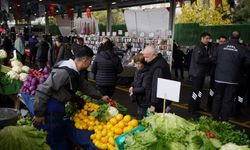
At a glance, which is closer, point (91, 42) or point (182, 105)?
point (182, 105)

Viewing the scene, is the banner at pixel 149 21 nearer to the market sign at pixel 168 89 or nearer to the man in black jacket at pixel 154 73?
the man in black jacket at pixel 154 73

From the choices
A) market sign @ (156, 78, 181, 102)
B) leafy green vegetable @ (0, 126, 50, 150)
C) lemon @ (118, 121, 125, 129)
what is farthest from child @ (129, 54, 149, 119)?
leafy green vegetable @ (0, 126, 50, 150)

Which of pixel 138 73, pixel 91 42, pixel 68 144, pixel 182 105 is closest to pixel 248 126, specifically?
pixel 182 105

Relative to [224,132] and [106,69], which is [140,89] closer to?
[106,69]

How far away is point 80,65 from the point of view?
4.06m

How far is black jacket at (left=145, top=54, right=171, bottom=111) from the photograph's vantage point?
445cm

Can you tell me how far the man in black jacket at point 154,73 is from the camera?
4461 millimetres

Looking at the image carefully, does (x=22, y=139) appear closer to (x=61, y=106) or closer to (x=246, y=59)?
(x=61, y=106)

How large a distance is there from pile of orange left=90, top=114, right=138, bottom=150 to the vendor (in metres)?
0.59

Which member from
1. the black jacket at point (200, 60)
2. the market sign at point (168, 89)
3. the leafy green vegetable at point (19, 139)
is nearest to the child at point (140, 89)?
the market sign at point (168, 89)

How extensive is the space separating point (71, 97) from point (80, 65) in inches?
18.3

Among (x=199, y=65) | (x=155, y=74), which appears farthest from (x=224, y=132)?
(x=199, y=65)

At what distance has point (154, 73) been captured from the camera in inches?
177

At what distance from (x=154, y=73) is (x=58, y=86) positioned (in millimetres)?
1377
